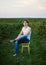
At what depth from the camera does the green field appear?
149 centimetres

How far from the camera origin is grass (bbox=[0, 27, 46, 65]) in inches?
58.7

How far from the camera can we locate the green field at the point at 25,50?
58.8 inches

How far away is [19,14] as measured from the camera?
5.08ft

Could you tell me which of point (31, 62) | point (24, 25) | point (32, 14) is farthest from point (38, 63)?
point (32, 14)

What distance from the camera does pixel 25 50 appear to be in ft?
4.94

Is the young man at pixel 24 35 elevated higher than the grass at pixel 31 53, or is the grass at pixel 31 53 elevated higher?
the young man at pixel 24 35

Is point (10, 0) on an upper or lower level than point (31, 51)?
upper

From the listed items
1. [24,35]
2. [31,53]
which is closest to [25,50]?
[31,53]

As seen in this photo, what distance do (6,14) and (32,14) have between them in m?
0.33

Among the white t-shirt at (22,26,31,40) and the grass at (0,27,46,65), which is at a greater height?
the white t-shirt at (22,26,31,40)

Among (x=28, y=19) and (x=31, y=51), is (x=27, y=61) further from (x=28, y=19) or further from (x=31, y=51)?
(x=28, y=19)

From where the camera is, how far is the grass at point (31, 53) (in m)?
1.49

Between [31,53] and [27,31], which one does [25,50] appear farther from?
[27,31]

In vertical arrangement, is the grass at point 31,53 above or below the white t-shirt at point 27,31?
below
